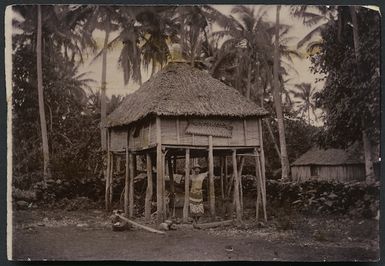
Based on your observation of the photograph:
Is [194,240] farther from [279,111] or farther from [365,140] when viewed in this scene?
[365,140]

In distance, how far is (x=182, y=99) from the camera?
427 inches

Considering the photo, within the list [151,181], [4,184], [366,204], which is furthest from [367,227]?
[4,184]

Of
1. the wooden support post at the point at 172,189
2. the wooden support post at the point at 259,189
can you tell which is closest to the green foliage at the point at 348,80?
the wooden support post at the point at 259,189

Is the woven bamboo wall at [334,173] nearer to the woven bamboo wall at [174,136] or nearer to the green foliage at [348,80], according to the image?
the green foliage at [348,80]

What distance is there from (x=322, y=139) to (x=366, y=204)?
1041 mm

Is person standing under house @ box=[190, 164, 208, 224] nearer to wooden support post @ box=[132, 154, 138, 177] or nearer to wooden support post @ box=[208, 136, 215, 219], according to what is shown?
wooden support post @ box=[208, 136, 215, 219]

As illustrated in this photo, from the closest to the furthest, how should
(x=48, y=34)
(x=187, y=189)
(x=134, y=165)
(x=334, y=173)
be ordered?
(x=48, y=34) < (x=334, y=173) < (x=187, y=189) < (x=134, y=165)

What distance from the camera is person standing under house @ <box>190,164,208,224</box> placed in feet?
35.1

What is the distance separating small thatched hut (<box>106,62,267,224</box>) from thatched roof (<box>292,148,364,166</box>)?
0.64 metres

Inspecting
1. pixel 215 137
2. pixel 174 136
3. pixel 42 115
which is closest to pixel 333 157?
pixel 215 137

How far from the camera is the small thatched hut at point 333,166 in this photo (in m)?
10.5

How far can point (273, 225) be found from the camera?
34.9 ft

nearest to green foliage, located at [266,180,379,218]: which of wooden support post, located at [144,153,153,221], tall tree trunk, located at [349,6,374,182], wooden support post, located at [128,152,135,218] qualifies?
tall tree trunk, located at [349,6,374,182]

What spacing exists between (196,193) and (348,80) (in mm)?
2554
